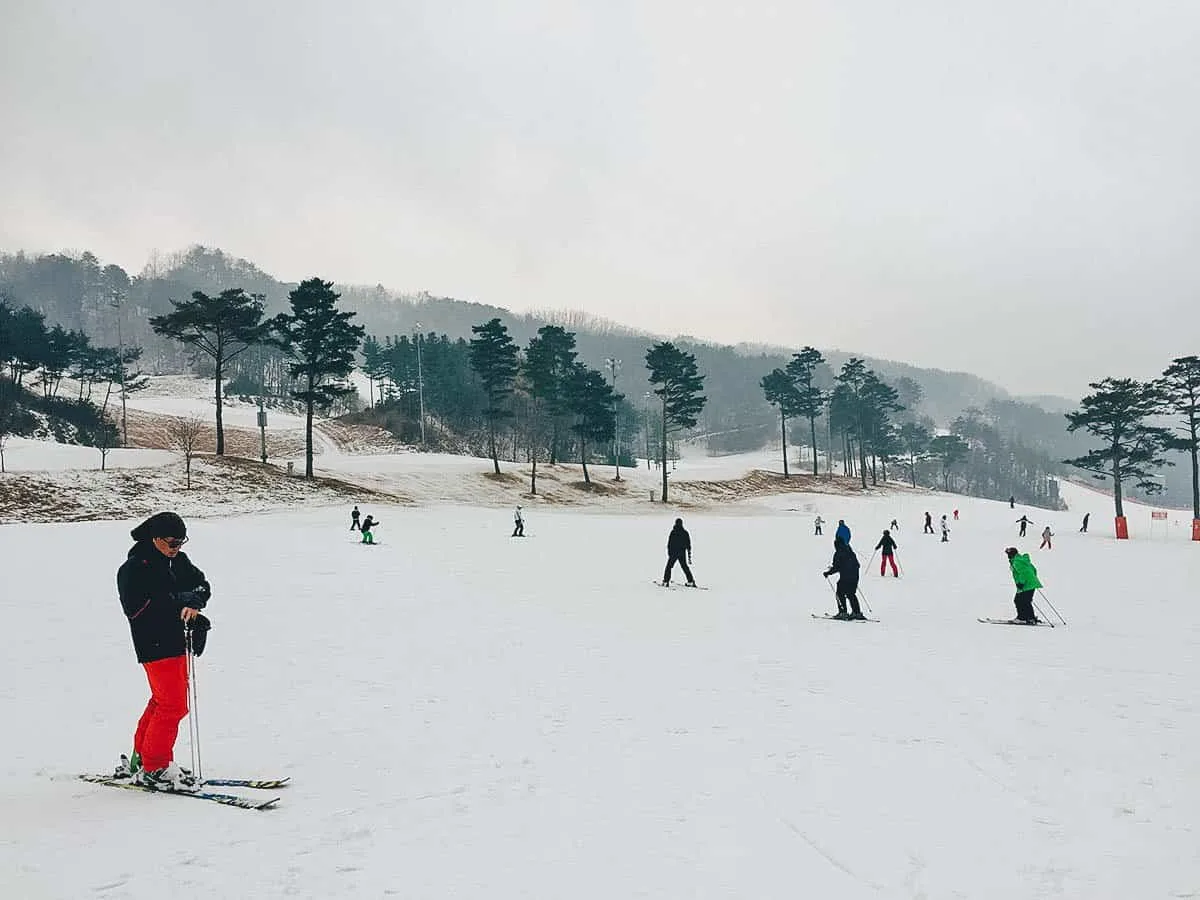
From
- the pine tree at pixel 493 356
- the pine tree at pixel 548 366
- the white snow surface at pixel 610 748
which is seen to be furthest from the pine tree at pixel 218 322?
the white snow surface at pixel 610 748

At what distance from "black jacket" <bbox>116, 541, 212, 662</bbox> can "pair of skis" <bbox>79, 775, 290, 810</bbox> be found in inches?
41.5

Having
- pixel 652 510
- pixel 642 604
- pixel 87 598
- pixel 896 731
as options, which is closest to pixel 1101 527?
pixel 652 510

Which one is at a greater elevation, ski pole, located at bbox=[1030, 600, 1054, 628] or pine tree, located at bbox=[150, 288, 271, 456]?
pine tree, located at bbox=[150, 288, 271, 456]

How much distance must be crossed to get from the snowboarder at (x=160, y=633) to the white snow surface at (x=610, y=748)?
Result: 1.03ft

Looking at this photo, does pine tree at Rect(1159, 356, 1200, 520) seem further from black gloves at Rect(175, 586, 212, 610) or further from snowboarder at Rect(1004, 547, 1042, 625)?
black gloves at Rect(175, 586, 212, 610)

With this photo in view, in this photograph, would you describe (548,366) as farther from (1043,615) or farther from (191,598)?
(191,598)

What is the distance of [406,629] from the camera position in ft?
40.3

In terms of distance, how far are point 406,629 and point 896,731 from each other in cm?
827

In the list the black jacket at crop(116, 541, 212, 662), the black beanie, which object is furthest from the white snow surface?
the black beanie

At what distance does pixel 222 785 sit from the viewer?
5.55m

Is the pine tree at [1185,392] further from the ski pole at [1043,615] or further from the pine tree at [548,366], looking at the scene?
the pine tree at [548,366]

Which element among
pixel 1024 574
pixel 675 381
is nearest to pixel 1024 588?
pixel 1024 574

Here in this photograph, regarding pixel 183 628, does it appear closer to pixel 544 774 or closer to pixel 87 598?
pixel 544 774

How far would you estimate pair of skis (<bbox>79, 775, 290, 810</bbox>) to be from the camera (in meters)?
5.20
